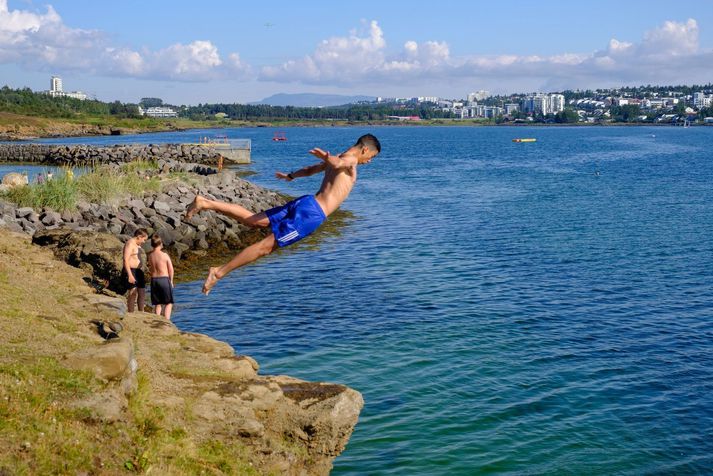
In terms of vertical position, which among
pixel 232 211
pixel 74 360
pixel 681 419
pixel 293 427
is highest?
pixel 232 211

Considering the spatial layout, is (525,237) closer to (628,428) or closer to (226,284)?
(226,284)

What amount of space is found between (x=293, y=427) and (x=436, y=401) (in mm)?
4938

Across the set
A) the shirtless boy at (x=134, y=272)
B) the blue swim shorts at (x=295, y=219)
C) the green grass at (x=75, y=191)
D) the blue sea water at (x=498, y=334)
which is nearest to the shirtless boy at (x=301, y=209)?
the blue swim shorts at (x=295, y=219)

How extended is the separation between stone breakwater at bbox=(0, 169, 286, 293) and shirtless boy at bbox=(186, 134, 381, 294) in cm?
874

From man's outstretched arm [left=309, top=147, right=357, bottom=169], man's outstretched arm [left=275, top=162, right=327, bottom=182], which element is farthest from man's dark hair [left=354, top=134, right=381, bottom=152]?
man's outstretched arm [left=275, top=162, right=327, bottom=182]

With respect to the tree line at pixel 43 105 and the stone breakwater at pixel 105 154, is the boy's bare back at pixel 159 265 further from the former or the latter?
the tree line at pixel 43 105

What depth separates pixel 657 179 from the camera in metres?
65.5

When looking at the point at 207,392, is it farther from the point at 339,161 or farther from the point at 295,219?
the point at 339,161

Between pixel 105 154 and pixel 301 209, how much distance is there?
63029mm

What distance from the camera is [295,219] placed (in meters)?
10.3

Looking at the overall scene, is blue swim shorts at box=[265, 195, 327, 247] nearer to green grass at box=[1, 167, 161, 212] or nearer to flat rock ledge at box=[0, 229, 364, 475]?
flat rock ledge at box=[0, 229, 364, 475]

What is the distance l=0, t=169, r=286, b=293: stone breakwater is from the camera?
1894 cm

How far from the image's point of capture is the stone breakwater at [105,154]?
223 ft

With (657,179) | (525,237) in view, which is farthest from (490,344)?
(657,179)
